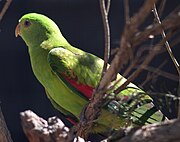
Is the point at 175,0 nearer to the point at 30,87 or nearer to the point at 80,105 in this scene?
the point at 30,87

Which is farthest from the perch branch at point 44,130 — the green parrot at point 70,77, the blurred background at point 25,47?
the blurred background at point 25,47

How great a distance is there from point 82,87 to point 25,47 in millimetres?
1979

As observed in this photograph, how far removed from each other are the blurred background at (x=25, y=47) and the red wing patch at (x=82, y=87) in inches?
71.6

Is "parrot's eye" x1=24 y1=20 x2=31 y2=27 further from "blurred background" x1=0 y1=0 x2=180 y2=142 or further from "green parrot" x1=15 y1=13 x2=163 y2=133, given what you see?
"blurred background" x1=0 y1=0 x2=180 y2=142

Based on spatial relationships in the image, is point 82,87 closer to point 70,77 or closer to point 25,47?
point 70,77

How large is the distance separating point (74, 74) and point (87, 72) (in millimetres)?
54

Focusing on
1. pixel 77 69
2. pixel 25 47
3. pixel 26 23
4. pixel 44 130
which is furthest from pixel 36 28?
pixel 25 47

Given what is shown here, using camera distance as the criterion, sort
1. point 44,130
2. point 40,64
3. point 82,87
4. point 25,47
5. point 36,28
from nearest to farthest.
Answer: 1. point 44,130
2. point 82,87
3. point 40,64
4. point 36,28
5. point 25,47

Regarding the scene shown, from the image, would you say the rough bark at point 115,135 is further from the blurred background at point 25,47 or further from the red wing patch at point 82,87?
the blurred background at point 25,47

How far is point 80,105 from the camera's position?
7.07 feet

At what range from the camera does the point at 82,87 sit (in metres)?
2.11

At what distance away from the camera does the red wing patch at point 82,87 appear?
6.90 feet

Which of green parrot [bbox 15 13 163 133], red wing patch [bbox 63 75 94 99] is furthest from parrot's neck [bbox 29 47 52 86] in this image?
red wing patch [bbox 63 75 94 99]

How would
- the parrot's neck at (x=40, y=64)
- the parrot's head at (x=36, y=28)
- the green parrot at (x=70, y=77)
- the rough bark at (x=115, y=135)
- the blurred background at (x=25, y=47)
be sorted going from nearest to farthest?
the rough bark at (x=115, y=135), the green parrot at (x=70, y=77), the parrot's neck at (x=40, y=64), the parrot's head at (x=36, y=28), the blurred background at (x=25, y=47)
